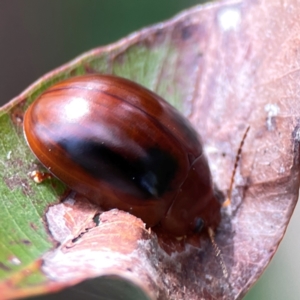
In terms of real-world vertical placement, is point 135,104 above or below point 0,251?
above

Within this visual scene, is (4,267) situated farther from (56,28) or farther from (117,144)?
(56,28)

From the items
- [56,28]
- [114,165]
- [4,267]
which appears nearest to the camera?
[4,267]

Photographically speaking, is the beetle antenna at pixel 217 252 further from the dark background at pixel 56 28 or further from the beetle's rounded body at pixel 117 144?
the dark background at pixel 56 28

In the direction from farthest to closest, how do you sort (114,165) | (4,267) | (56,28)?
(56,28)
(114,165)
(4,267)

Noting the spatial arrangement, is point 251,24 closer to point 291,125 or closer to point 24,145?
point 291,125

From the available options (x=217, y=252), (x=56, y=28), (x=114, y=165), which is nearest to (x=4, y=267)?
(x=114, y=165)

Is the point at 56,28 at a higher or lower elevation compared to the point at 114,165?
higher

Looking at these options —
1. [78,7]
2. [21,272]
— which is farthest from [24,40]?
[21,272]
